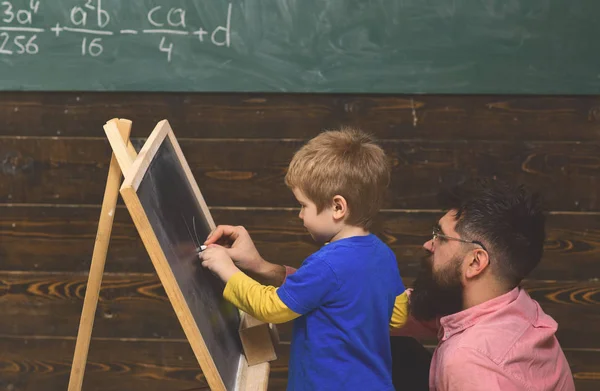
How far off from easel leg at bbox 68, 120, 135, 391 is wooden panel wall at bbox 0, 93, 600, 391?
96cm

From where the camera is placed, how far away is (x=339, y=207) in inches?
60.5

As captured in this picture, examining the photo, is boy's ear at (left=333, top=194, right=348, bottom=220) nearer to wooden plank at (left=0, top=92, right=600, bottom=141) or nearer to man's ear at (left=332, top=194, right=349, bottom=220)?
man's ear at (left=332, top=194, right=349, bottom=220)

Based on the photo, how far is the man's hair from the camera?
58.3 inches

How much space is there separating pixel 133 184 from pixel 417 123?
4.52 feet

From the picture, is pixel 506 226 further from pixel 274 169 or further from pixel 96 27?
pixel 96 27

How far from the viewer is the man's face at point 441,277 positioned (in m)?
1.54

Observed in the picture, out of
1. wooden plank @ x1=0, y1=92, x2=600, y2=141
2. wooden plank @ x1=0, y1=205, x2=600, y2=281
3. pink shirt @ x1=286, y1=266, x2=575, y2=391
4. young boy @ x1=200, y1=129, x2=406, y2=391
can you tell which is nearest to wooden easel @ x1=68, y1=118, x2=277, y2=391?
young boy @ x1=200, y1=129, x2=406, y2=391

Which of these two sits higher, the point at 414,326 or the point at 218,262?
the point at 218,262

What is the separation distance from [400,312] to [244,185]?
968mm

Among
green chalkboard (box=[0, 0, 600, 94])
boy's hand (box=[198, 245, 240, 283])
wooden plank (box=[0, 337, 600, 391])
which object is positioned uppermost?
green chalkboard (box=[0, 0, 600, 94])

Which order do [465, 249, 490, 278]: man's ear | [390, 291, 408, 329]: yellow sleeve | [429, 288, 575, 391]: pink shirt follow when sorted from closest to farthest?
[429, 288, 575, 391]: pink shirt < [465, 249, 490, 278]: man's ear < [390, 291, 408, 329]: yellow sleeve

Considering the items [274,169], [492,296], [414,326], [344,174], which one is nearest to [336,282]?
[344,174]

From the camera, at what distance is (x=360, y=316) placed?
1506mm

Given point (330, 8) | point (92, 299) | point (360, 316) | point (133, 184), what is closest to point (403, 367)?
point (360, 316)
